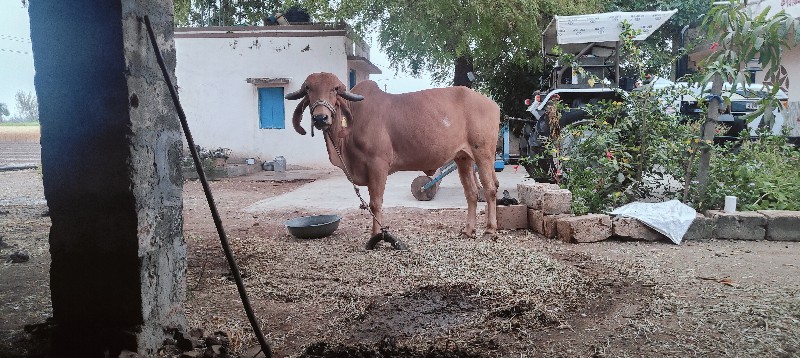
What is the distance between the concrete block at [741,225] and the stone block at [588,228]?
1.06 m

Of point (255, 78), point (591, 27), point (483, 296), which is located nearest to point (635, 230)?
point (483, 296)

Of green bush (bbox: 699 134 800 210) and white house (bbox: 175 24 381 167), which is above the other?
white house (bbox: 175 24 381 167)

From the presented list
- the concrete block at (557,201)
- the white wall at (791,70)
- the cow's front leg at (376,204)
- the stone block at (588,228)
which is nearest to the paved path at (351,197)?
the concrete block at (557,201)

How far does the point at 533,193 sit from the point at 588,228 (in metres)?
0.83

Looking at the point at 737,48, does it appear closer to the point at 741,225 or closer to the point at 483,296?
the point at 741,225

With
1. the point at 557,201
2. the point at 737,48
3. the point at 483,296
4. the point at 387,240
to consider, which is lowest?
the point at 483,296

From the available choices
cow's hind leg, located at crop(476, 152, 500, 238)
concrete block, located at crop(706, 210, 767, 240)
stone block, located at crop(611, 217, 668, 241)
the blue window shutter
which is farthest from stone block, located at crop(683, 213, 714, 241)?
the blue window shutter

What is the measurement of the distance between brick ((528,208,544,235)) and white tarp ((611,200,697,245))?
0.71m

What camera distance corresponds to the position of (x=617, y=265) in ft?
14.3

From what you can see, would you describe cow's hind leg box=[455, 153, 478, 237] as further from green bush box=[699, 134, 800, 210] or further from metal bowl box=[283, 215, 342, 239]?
green bush box=[699, 134, 800, 210]

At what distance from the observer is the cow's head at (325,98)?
4711mm

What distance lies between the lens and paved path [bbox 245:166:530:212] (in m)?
7.61

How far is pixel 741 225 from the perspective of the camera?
5.14 meters

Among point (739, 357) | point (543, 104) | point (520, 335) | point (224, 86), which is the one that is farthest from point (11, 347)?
point (224, 86)
